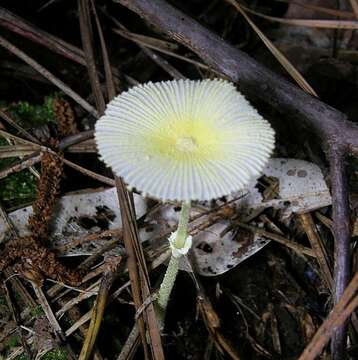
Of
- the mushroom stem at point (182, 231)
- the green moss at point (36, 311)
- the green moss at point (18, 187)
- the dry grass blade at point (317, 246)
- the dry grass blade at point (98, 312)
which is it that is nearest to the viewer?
the mushroom stem at point (182, 231)

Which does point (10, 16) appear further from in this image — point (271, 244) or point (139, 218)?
point (271, 244)

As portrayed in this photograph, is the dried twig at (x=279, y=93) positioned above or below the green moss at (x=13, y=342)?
above

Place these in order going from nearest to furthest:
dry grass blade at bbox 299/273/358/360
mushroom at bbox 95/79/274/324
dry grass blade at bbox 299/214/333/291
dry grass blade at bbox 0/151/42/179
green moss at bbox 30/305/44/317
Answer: mushroom at bbox 95/79/274/324, dry grass blade at bbox 299/273/358/360, green moss at bbox 30/305/44/317, dry grass blade at bbox 299/214/333/291, dry grass blade at bbox 0/151/42/179

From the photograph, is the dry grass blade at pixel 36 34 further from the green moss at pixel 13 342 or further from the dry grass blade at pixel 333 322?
the dry grass blade at pixel 333 322

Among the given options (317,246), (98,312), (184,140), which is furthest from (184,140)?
(317,246)

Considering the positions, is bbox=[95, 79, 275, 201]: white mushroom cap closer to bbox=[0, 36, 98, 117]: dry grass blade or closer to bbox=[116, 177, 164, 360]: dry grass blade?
bbox=[116, 177, 164, 360]: dry grass blade

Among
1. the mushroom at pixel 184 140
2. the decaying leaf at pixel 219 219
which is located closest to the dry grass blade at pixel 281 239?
the decaying leaf at pixel 219 219

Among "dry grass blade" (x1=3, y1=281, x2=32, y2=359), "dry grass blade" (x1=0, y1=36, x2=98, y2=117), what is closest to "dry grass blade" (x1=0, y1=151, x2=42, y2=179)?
"dry grass blade" (x1=0, y1=36, x2=98, y2=117)
